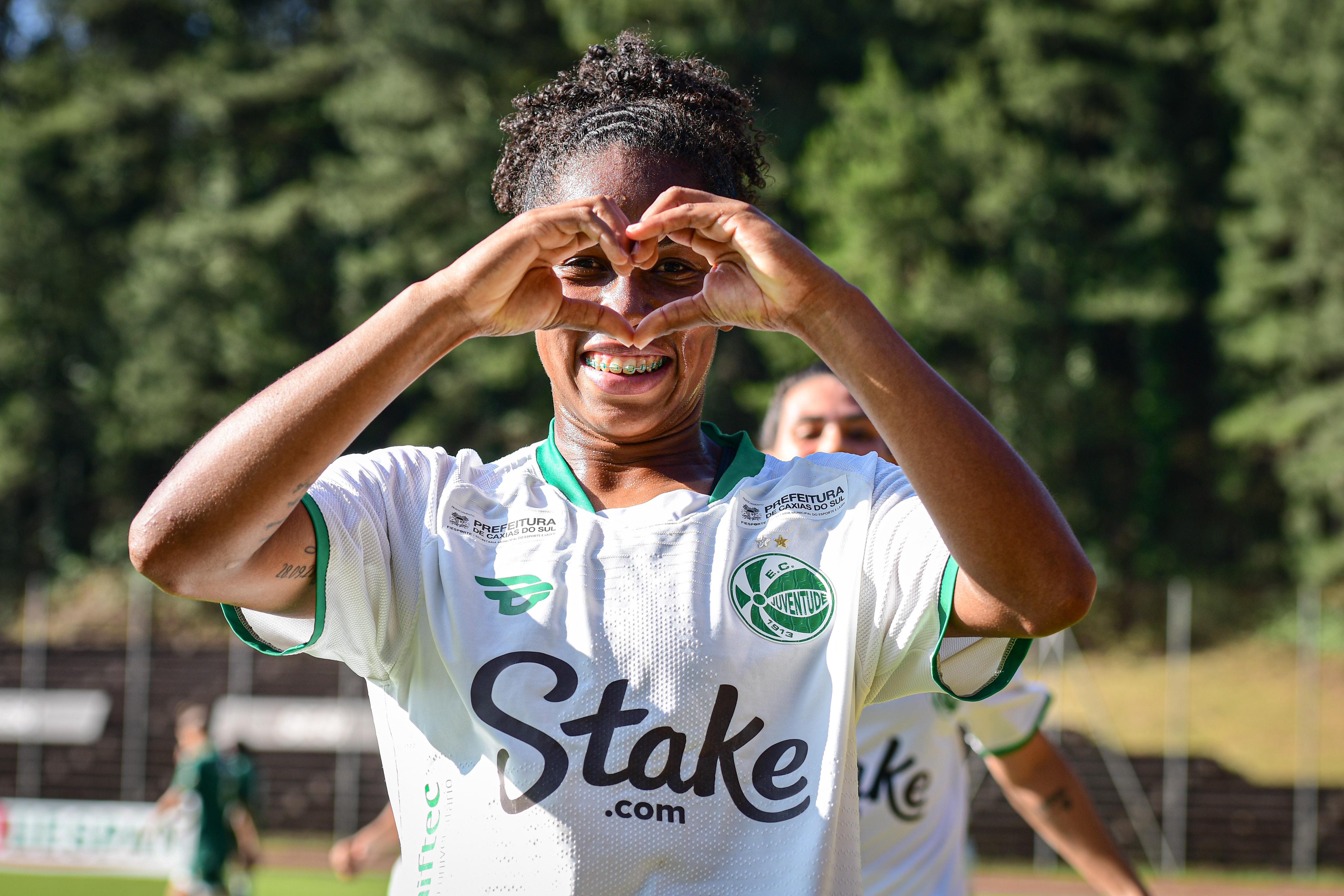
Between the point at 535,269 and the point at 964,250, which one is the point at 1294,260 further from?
the point at 535,269

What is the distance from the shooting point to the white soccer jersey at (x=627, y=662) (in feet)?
5.93

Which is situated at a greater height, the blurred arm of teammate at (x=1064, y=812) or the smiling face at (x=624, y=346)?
the smiling face at (x=624, y=346)

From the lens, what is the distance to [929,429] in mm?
1736

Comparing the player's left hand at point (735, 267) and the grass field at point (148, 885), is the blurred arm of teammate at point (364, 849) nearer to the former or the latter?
the player's left hand at point (735, 267)

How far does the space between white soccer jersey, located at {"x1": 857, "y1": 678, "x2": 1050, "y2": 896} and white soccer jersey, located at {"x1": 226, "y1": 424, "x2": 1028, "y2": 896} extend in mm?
1926

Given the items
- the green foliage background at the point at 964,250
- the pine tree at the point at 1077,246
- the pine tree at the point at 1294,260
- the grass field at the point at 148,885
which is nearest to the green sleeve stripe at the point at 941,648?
the grass field at the point at 148,885

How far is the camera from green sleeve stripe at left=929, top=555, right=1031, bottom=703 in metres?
1.85

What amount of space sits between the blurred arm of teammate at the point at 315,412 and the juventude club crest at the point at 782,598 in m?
0.40

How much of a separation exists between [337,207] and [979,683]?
29736 millimetres

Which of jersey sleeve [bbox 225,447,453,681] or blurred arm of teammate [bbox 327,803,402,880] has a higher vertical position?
jersey sleeve [bbox 225,447,453,681]

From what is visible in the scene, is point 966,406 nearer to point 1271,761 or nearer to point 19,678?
point 19,678

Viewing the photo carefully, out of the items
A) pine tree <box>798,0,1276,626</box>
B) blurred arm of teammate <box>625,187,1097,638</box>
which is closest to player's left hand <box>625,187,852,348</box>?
blurred arm of teammate <box>625,187,1097,638</box>

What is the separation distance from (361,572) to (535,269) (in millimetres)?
498

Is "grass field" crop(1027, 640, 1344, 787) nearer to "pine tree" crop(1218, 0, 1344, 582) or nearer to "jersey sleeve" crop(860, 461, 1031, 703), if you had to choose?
"pine tree" crop(1218, 0, 1344, 582)
